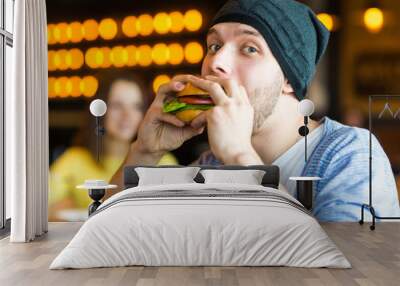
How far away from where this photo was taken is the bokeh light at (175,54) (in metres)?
7.63

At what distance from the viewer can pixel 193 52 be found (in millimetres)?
7625

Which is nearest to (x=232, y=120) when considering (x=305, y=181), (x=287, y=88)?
(x=287, y=88)

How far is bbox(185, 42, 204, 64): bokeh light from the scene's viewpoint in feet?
24.9

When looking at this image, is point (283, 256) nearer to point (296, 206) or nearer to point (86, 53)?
point (296, 206)

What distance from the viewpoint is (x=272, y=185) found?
23.3ft

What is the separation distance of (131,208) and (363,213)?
11.7 ft

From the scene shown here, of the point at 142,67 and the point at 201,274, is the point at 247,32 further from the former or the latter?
the point at 201,274

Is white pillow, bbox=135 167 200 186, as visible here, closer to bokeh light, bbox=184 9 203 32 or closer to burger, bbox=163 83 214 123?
burger, bbox=163 83 214 123

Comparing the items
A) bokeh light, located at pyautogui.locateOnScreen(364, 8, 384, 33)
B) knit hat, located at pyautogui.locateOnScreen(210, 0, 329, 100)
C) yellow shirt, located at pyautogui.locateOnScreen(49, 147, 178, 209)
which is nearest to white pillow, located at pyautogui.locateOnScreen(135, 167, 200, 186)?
yellow shirt, located at pyautogui.locateOnScreen(49, 147, 178, 209)

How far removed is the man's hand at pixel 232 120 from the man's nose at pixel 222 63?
0.12 metres

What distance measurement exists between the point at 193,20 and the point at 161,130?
146 cm

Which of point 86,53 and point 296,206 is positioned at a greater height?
point 86,53

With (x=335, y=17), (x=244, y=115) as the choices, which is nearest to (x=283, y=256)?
(x=244, y=115)

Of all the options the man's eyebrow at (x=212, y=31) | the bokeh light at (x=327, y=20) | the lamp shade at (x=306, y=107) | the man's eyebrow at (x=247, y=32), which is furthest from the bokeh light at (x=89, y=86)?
the bokeh light at (x=327, y=20)
